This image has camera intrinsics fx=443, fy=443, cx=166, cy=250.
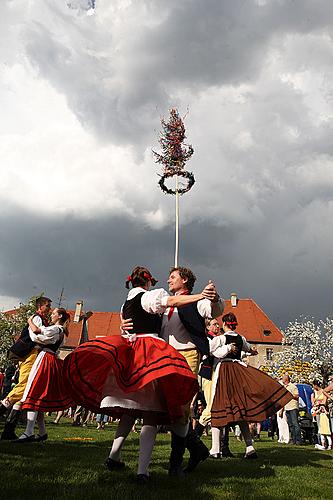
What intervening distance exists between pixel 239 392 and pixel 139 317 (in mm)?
3043

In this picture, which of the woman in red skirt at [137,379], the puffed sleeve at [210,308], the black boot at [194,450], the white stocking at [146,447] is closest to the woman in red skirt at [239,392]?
the black boot at [194,450]

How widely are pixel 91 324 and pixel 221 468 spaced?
60293 millimetres

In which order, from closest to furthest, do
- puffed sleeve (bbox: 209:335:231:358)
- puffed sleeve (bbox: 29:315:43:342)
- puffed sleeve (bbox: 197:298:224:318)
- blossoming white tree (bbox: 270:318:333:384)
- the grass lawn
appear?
the grass lawn → puffed sleeve (bbox: 197:298:224:318) → puffed sleeve (bbox: 209:335:231:358) → puffed sleeve (bbox: 29:315:43:342) → blossoming white tree (bbox: 270:318:333:384)

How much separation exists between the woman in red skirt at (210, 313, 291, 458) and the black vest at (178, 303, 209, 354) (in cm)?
208

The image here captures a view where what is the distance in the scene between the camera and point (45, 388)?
7.16 meters

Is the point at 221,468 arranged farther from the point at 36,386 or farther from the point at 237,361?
the point at 36,386

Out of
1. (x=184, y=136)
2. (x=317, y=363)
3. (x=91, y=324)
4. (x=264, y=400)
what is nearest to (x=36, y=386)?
(x=264, y=400)

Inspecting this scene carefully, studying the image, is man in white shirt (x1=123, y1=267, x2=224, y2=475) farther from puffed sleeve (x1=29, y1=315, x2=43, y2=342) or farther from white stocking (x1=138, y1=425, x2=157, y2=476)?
puffed sleeve (x1=29, y1=315, x2=43, y2=342)

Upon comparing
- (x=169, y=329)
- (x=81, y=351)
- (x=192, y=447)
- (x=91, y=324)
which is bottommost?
(x=192, y=447)

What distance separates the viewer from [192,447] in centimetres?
510

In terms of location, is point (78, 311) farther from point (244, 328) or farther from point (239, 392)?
point (239, 392)

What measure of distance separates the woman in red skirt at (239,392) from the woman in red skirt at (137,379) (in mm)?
2545

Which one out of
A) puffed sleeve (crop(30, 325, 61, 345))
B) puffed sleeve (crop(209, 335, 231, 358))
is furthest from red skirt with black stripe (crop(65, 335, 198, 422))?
puffed sleeve (crop(30, 325, 61, 345))

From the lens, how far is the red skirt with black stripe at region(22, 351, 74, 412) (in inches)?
277
